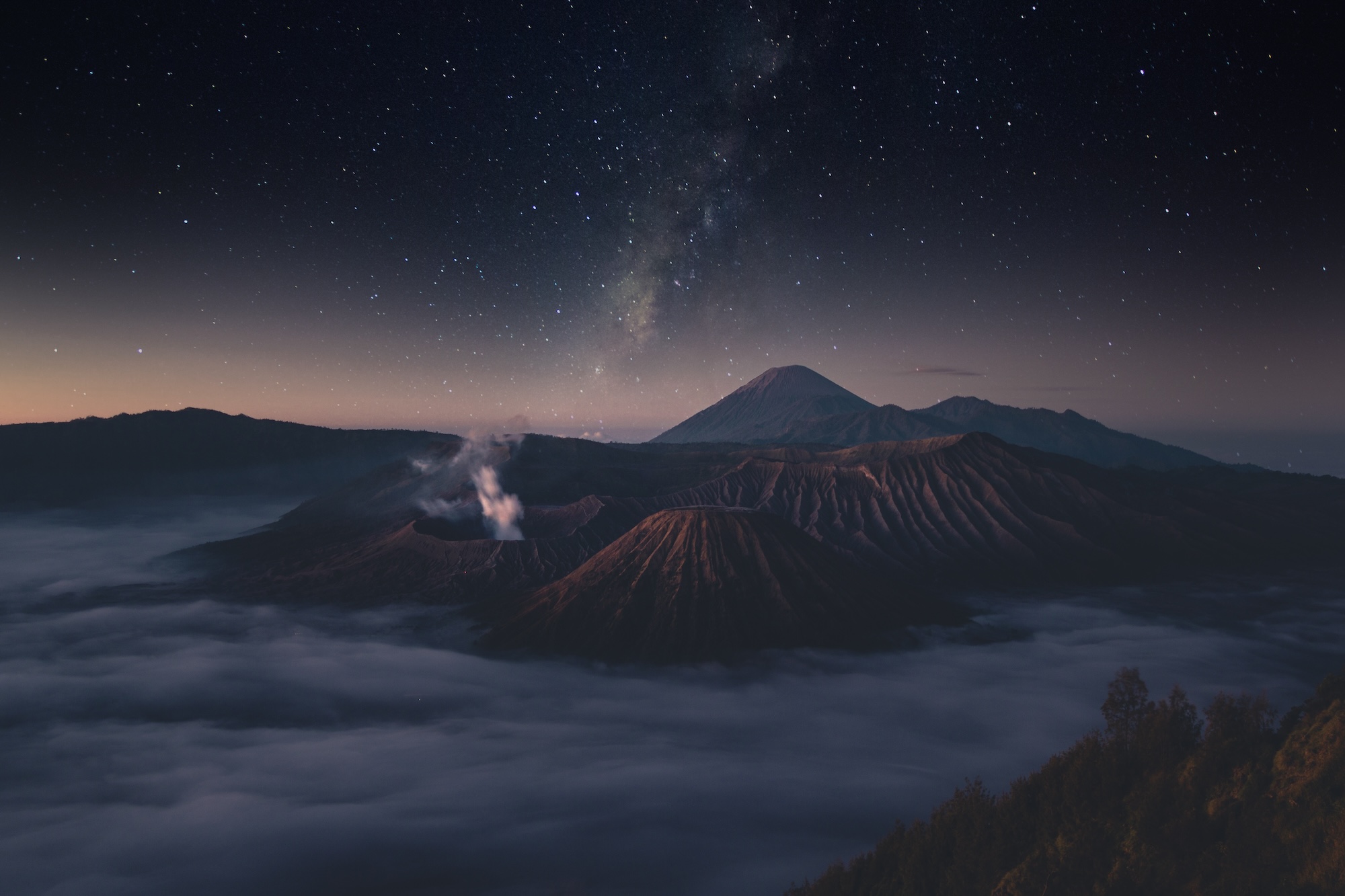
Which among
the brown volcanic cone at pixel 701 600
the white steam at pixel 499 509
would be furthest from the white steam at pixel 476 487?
the brown volcanic cone at pixel 701 600

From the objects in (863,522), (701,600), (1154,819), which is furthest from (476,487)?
(1154,819)

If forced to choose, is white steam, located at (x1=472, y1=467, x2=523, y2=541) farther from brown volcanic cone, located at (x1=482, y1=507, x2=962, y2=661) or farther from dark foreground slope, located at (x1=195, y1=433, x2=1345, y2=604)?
brown volcanic cone, located at (x1=482, y1=507, x2=962, y2=661)

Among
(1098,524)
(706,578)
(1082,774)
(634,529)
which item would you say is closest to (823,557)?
(706,578)

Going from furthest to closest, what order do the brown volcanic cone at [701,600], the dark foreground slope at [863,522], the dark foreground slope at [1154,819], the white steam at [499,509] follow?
the white steam at [499,509] < the dark foreground slope at [863,522] < the brown volcanic cone at [701,600] < the dark foreground slope at [1154,819]

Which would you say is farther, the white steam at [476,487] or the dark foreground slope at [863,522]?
the white steam at [476,487]

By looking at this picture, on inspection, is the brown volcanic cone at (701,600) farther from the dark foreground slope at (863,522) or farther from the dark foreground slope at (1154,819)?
the dark foreground slope at (1154,819)

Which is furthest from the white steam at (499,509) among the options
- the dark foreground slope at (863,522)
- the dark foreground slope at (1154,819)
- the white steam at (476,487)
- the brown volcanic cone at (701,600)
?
the dark foreground slope at (1154,819)

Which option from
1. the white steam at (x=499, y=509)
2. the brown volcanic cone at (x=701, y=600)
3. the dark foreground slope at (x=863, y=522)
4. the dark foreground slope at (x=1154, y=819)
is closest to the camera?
the dark foreground slope at (x=1154, y=819)

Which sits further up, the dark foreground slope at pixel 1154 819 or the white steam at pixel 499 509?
the white steam at pixel 499 509

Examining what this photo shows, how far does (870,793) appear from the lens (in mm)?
49000

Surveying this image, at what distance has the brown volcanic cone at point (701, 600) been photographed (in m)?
74.8

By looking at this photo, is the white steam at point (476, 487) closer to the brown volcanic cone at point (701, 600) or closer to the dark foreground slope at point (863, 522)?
the dark foreground slope at point (863, 522)

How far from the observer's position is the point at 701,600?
77688 millimetres

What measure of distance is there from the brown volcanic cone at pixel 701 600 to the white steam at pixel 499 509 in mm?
25641
